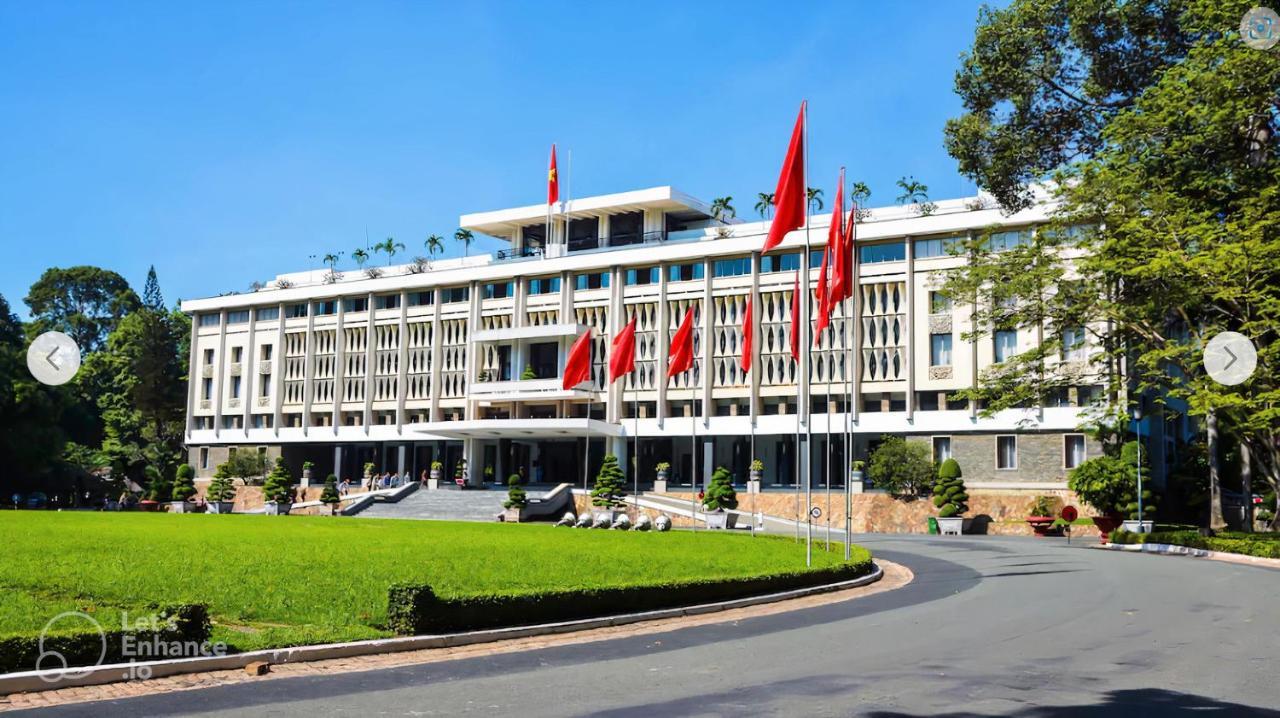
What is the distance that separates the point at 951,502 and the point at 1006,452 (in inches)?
266

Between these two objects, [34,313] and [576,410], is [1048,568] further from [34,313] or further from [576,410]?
[34,313]

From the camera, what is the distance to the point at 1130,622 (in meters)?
15.6

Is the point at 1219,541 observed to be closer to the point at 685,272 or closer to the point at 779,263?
the point at 779,263

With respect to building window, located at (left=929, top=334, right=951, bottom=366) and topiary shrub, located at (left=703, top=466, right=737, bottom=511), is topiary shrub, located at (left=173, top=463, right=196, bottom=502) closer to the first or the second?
topiary shrub, located at (left=703, top=466, right=737, bottom=511)

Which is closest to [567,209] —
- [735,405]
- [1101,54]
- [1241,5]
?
[735,405]

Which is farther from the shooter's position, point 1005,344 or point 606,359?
point 606,359

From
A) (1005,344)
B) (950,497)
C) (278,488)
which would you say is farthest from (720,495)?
(278,488)

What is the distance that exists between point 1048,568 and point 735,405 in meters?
36.8

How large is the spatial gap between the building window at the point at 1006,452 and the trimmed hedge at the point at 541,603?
122 feet

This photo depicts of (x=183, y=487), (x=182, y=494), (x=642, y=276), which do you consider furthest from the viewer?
(x=642, y=276)

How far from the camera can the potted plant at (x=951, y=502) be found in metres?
48.5

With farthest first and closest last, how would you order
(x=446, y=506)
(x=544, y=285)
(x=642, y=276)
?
(x=544, y=285) → (x=642, y=276) → (x=446, y=506)

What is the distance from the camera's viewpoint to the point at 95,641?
34.9 ft

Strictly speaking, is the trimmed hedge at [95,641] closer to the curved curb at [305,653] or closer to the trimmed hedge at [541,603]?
the curved curb at [305,653]
